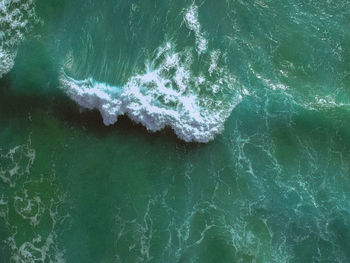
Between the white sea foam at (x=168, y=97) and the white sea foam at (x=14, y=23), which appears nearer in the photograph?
the white sea foam at (x=168, y=97)

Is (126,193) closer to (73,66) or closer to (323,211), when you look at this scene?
(73,66)

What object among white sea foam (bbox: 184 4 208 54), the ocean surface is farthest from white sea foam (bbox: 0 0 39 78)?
white sea foam (bbox: 184 4 208 54)

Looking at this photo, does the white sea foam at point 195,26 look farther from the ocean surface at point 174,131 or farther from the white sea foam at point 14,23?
the white sea foam at point 14,23

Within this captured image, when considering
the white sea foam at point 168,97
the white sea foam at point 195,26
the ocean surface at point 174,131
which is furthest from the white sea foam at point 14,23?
the white sea foam at point 195,26

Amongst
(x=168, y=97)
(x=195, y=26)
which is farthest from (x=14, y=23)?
(x=195, y=26)

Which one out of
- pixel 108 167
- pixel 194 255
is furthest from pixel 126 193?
pixel 194 255

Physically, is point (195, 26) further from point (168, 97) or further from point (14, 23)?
point (14, 23)
